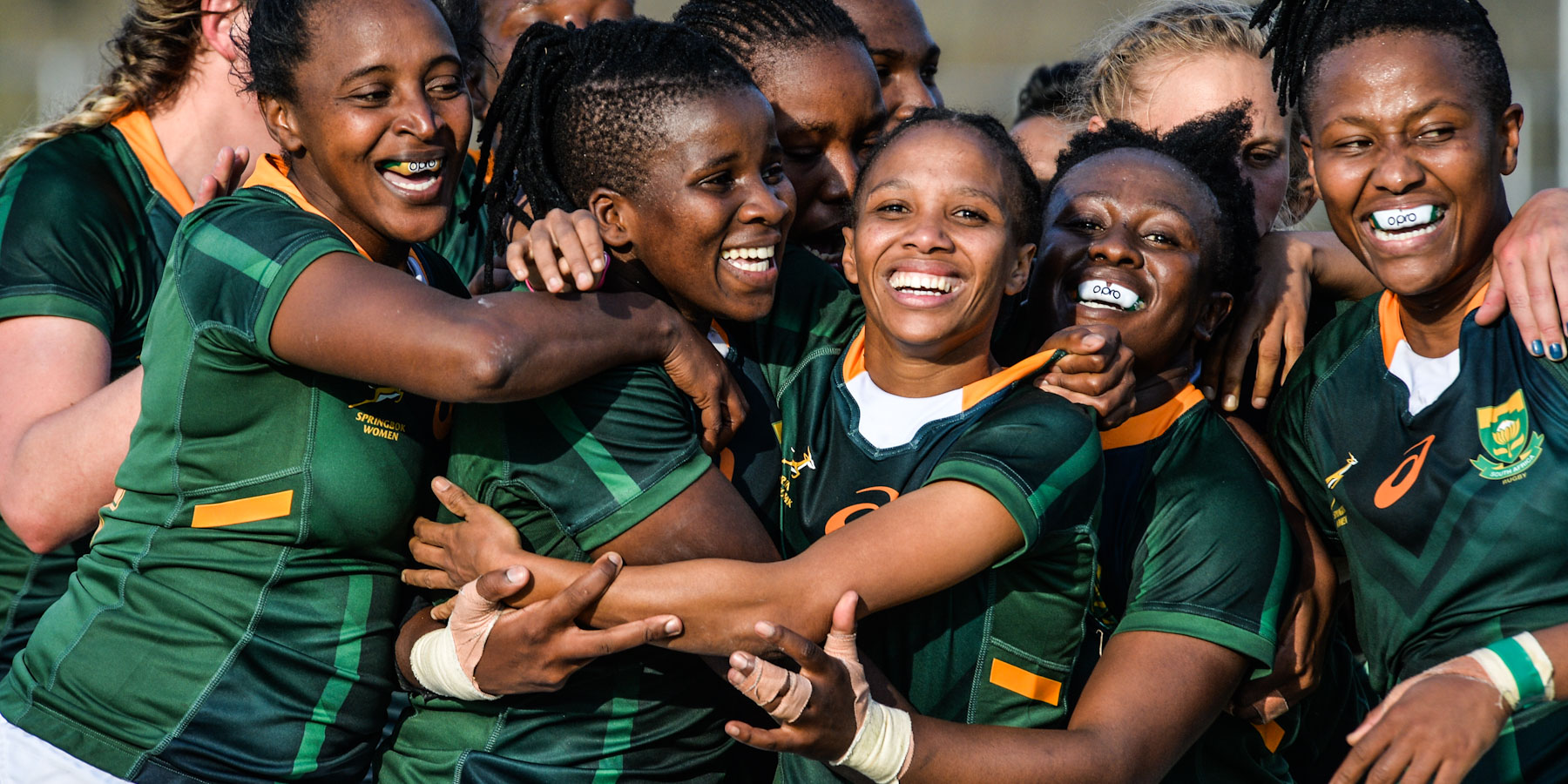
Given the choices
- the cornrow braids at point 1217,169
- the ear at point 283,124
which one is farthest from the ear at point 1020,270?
the ear at point 283,124

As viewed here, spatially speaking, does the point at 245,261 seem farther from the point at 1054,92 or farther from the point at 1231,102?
the point at 1054,92

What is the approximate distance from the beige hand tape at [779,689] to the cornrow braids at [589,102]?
1.27m

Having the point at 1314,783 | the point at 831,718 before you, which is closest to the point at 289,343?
the point at 831,718

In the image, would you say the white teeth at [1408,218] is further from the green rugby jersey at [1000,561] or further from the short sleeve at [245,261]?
the short sleeve at [245,261]

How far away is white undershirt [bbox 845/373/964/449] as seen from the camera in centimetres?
313

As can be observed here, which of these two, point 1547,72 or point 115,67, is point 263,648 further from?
point 1547,72

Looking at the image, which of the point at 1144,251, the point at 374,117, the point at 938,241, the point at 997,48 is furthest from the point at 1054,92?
the point at 997,48

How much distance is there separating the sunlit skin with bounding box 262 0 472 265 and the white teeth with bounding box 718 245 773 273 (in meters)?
0.66

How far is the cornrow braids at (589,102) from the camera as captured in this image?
3236 mm

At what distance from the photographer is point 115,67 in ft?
13.0

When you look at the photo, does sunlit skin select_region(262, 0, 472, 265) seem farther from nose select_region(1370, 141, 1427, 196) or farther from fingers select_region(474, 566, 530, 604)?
nose select_region(1370, 141, 1427, 196)

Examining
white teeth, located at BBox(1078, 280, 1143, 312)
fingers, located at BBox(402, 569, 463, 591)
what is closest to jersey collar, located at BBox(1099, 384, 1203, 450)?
white teeth, located at BBox(1078, 280, 1143, 312)

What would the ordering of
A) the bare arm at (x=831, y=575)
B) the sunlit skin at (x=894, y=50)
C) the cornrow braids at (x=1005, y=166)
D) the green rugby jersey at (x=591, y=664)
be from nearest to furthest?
the bare arm at (x=831, y=575), the green rugby jersey at (x=591, y=664), the cornrow braids at (x=1005, y=166), the sunlit skin at (x=894, y=50)

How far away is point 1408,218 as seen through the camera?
3.22 metres
